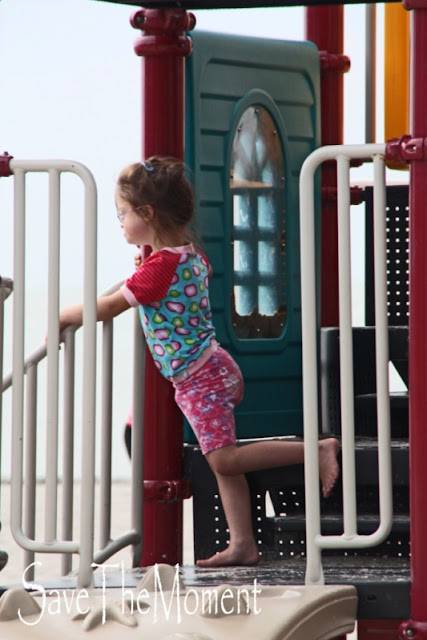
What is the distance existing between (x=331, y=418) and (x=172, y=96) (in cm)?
129

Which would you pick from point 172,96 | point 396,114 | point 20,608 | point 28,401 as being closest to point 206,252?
point 172,96

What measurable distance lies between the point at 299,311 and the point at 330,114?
0.92m

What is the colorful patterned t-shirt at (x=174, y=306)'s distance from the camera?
349 cm

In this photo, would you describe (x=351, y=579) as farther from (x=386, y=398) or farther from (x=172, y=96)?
(x=172, y=96)

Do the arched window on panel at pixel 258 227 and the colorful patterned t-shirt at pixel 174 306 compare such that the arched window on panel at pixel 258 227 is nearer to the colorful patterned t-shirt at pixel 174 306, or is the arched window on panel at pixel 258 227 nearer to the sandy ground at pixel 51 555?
the colorful patterned t-shirt at pixel 174 306

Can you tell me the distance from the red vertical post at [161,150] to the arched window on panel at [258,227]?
15.6 inches

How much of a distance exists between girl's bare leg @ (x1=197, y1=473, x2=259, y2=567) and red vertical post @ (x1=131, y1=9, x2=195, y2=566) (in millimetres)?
377

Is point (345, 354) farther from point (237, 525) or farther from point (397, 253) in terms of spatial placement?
point (397, 253)

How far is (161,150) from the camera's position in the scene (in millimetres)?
4051

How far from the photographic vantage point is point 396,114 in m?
4.97

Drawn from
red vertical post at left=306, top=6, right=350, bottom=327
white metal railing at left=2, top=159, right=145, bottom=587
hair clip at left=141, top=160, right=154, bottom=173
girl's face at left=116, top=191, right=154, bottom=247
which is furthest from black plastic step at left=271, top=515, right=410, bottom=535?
red vertical post at left=306, top=6, right=350, bottom=327

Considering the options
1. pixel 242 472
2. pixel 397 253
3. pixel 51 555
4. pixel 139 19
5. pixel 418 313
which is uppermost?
pixel 139 19

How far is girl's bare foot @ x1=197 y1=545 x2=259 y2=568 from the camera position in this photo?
3643 millimetres

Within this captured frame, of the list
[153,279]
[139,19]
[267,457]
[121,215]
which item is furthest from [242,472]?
[139,19]
